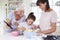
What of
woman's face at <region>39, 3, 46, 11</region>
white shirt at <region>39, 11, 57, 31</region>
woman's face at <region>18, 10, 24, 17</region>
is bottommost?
white shirt at <region>39, 11, 57, 31</region>

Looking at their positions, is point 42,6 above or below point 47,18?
above

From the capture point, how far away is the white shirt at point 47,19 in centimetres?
126

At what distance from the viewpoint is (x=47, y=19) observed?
50.1 inches

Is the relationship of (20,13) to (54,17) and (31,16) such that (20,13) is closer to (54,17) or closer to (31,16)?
(31,16)

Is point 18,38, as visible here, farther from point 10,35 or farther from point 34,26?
point 34,26

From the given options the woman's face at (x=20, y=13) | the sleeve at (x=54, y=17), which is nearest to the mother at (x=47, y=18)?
the sleeve at (x=54, y=17)

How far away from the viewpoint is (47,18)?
127cm

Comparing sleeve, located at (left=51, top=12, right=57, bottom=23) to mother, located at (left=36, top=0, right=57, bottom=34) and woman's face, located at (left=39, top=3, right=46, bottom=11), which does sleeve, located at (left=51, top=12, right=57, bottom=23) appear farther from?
woman's face, located at (left=39, top=3, right=46, bottom=11)

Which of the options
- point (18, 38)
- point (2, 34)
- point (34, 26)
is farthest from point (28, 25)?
point (2, 34)

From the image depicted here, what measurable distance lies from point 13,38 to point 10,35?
0.14ft

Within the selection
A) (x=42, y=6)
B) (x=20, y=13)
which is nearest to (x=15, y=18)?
(x=20, y=13)

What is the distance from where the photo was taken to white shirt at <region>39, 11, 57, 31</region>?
1.26 meters

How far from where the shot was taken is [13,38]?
4.25 feet

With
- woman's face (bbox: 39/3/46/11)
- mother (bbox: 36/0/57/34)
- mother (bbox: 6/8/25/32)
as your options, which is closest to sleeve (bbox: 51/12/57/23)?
mother (bbox: 36/0/57/34)
